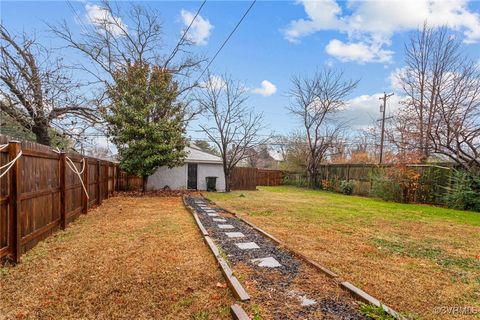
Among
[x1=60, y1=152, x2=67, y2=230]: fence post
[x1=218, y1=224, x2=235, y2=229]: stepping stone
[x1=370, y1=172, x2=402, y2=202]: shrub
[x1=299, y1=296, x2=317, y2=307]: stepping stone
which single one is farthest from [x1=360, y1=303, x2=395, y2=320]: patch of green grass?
[x1=370, y1=172, x2=402, y2=202]: shrub

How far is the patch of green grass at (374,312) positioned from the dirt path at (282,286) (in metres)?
0.06

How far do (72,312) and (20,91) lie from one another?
9.75 m

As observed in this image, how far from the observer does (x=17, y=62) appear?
9.47m

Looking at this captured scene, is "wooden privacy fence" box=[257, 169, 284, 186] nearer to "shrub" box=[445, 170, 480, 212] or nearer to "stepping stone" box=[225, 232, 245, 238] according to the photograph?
"shrub" box=[445, 170, 480, 212]

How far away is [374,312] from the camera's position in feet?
7.46

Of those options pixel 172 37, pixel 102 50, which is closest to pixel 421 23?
pixel 172 37

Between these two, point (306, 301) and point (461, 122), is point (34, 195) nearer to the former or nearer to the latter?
point (306, 301)

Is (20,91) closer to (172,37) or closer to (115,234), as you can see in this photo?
(115,234)

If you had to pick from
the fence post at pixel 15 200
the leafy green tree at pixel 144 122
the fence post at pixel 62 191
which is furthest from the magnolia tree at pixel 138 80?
the fence post at pixel 15 200

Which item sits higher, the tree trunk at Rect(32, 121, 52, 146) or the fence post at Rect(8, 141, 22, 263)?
the tree trunk at Rect(32, 121, 52, 146)

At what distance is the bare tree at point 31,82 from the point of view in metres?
9.03

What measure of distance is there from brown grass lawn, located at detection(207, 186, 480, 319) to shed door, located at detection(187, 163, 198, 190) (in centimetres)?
956

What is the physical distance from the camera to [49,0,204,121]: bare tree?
1436 cm

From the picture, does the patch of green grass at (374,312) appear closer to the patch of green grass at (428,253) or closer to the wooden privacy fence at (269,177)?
the patch of green grass at (428,253)
